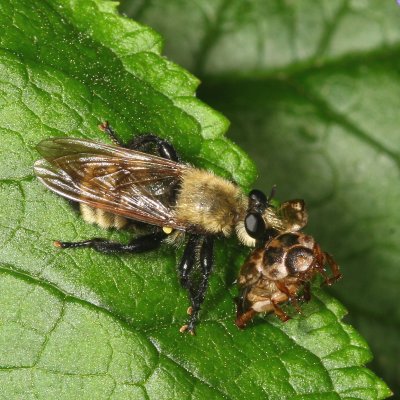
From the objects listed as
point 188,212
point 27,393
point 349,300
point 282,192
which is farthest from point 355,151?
point 27,393

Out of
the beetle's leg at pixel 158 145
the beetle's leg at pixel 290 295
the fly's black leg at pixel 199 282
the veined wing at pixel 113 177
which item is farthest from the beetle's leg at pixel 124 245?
the beetle's leg at pixel 290 295

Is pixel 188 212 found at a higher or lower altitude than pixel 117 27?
lower

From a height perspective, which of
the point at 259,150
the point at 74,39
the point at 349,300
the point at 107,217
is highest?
the point at 74,39

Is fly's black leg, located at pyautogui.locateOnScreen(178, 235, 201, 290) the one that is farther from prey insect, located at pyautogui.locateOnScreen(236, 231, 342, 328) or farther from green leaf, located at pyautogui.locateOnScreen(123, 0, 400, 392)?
green leaf, located at pyautogui.locateOnScreen(123, 0, 400, 392)

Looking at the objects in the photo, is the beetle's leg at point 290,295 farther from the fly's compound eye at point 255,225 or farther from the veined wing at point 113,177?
the veined wing at point 113,177

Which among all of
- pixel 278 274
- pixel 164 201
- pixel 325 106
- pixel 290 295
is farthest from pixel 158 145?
pixel 325 106

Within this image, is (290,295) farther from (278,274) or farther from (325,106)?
(325,106)

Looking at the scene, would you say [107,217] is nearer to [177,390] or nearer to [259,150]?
[177,390]
